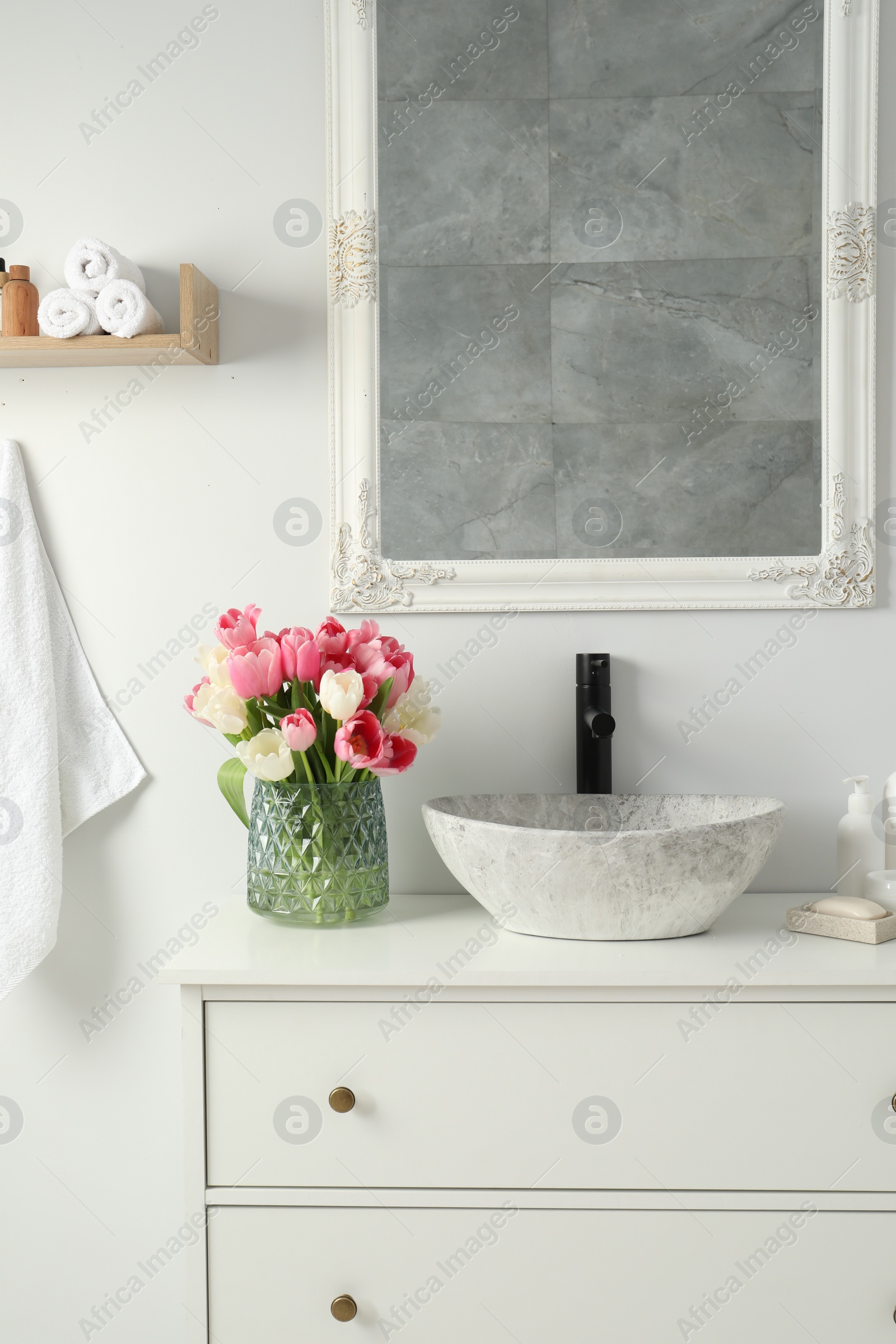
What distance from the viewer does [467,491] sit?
1.36 metres

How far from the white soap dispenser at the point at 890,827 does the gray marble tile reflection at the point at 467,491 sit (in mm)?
555

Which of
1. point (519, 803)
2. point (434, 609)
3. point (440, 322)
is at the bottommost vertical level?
point (519, 803)

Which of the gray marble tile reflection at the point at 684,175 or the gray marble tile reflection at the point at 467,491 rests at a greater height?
the gray marble tile reflection at the point at 684,175

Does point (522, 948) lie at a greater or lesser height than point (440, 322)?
lesser

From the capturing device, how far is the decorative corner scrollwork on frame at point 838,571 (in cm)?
134

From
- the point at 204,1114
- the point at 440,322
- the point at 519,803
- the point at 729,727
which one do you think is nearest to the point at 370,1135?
the point at 204,1114

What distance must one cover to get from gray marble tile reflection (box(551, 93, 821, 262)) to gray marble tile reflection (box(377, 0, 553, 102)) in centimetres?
7

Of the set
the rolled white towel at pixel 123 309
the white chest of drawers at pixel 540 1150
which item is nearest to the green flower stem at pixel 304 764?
the white chest of drawers at pixel 540 1150

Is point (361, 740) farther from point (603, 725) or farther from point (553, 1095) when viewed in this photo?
point (553, 1095)

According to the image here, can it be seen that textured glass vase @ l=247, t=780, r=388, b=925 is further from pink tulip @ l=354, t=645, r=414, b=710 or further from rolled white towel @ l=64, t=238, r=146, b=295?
rolled white towel @ l=64, t=238, r=146, b=295

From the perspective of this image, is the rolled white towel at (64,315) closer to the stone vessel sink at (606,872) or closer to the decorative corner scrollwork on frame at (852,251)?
the stone vessel sink at (606,872)

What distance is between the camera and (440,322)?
4.44ft

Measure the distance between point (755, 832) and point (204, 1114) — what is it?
66 cm

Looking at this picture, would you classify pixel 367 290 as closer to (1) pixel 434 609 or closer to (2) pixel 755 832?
(1) pixel 434 609
